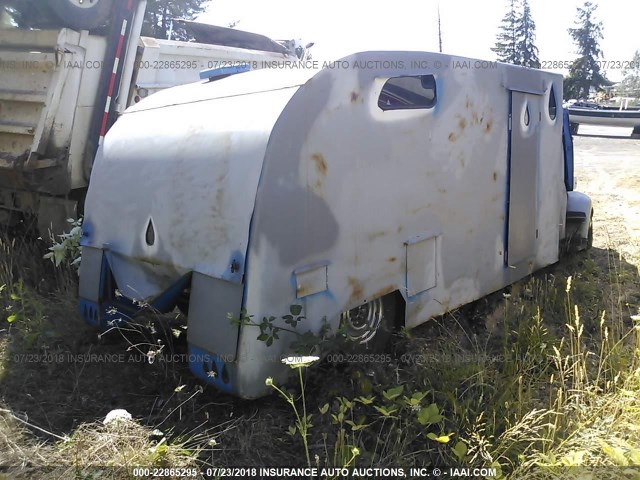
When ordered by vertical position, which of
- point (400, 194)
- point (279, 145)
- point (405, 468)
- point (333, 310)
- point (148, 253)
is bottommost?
point (405, 468)

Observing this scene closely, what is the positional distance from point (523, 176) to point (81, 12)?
12.9 feet

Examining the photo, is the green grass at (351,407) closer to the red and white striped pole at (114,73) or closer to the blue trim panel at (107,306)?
the blue trim panel at (107,306)

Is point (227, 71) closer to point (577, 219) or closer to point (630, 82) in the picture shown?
point (577, 219)

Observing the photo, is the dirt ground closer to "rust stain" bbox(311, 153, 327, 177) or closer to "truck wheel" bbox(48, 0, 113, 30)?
"rust stain" bbox(311, 153, 327, 177)

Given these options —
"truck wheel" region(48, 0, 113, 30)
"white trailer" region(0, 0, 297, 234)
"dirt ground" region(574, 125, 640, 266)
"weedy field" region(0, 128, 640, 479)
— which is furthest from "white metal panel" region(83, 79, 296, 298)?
"dirt ground" region(574, 125, 640, 266)

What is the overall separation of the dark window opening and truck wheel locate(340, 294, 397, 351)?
45.0 inches

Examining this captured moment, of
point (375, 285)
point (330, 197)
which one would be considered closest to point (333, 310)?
point (375, 285)

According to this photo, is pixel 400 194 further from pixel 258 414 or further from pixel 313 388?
pixel 258 414

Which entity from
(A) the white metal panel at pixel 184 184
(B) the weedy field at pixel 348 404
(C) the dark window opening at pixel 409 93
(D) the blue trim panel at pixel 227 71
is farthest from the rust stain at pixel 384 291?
(D) the blue trim panel at pixel 227 71

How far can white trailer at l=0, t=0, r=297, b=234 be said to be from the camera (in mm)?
5074

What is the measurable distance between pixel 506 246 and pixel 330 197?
6.09 feet

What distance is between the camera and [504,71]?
4.09 m

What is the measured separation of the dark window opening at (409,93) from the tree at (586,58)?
44.8m

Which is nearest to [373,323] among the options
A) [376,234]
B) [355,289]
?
[355,289]
